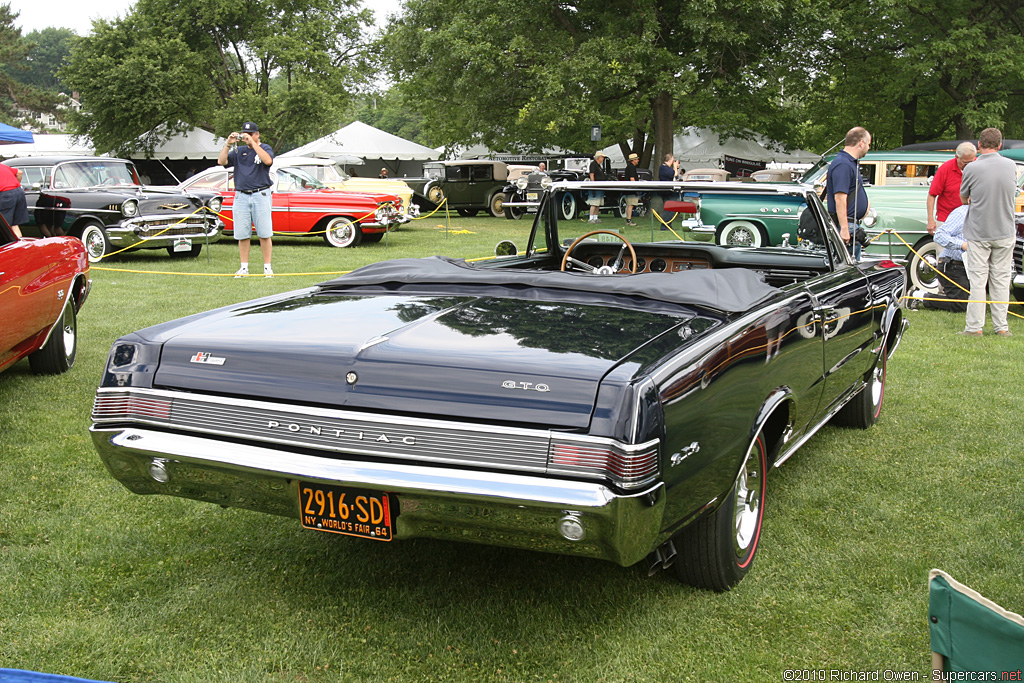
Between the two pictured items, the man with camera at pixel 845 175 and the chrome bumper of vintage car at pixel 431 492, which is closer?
the chrome bumper of vintage car at pixel 431 492

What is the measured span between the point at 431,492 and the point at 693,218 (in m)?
2.85

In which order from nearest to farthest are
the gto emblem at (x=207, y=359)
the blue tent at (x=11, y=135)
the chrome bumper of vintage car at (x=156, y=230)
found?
the gto emblem at (x=207, y=359), the chrome bumper of vintage car at (x=156, y=230), the blue tent at (x=11, y=135)

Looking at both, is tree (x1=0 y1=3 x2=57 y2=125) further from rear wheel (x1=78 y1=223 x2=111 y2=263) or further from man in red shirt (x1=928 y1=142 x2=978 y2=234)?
man in red shirt (x1=928 y1=142 x2=978 y2=234)

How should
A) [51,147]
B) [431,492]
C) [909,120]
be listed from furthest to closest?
[51,147]
[909,120]
[431,492]

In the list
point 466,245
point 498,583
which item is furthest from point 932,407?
point 466,245

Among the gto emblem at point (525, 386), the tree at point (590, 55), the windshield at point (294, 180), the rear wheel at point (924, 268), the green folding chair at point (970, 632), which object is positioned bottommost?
the rear wheel at point (924, 268)

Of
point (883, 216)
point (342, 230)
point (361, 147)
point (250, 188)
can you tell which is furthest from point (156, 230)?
point (361, 147)

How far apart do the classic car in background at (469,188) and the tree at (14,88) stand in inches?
1529

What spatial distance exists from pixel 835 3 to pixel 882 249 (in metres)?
15.4

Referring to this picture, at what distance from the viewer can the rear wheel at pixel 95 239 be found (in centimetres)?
1386

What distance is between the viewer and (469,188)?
2723 cm

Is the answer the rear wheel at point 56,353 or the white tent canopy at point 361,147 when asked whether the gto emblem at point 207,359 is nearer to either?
the rear wheel at point 56,353

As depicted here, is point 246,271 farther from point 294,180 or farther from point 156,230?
point 294,180

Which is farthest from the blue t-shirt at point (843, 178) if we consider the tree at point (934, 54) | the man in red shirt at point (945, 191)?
the tree at point (934, 54)
